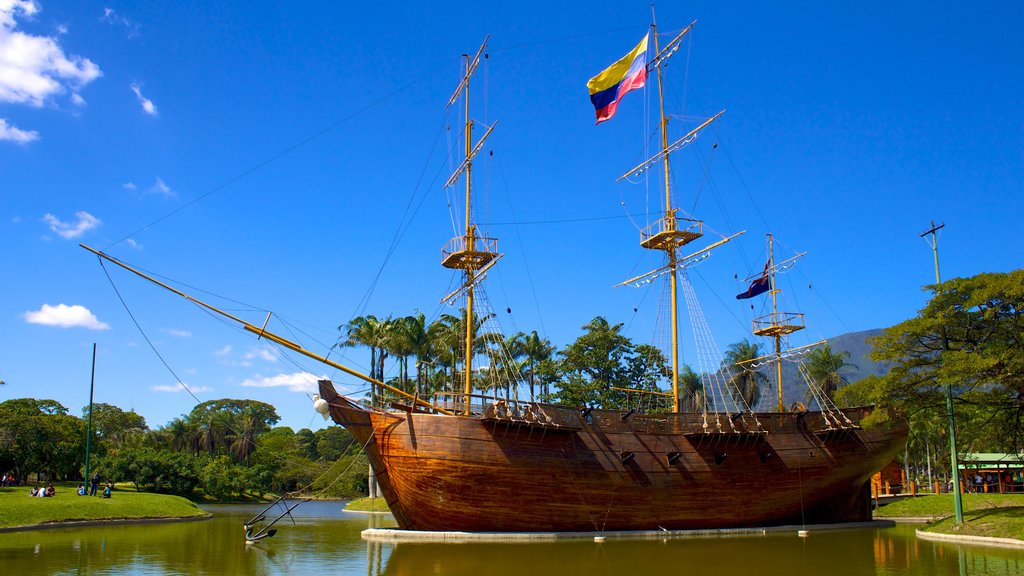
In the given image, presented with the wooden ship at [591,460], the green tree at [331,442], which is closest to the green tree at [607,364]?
the wooden ship at [591,460]

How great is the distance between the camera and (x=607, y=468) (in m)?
23.1

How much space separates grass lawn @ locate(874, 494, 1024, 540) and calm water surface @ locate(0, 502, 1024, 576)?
1.38m

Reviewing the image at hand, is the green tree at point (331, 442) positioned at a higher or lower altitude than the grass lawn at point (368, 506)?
higher

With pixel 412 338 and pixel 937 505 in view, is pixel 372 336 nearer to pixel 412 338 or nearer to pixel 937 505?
pixel 412 338

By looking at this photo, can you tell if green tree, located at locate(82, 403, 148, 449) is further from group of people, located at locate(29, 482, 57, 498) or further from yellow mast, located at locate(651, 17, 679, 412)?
yellow mast, located at locate(651, 17, 679, 412)

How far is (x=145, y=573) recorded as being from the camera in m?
14.7

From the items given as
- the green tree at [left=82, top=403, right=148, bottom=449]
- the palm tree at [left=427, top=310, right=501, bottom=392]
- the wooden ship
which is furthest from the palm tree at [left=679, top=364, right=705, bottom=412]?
the green tree at [left=82, top=403, right=148, bottom=449]

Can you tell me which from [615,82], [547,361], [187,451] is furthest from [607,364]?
[187,451]

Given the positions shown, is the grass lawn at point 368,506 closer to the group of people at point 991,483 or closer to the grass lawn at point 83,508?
the grass lawn at point 83,508

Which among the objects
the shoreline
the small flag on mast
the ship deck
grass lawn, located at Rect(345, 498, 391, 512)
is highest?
the small flag on mast

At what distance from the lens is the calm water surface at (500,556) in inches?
599

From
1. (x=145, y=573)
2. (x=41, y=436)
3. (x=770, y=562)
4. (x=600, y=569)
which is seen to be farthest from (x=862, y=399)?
(x=41, y=436)

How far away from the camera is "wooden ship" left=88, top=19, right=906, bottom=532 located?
70.8 ft

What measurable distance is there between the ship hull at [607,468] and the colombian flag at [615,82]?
11.2m
